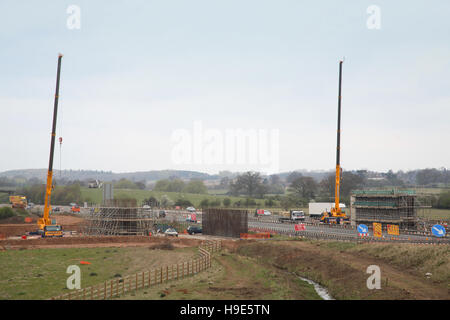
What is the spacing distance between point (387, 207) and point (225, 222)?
25.9m

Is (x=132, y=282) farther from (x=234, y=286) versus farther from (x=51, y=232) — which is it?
(x=51, y=232)

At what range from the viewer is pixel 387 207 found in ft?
221

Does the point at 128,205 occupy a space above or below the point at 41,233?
above

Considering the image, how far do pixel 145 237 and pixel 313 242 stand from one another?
23254 millimetres

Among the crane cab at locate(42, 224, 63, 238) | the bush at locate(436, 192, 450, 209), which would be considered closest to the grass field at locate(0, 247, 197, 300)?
the crane cab at locate(42, 224, 63, 238)

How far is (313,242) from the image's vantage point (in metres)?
49.5

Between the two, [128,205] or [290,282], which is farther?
[128,205]

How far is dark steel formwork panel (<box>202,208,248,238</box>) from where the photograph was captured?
2311 inches

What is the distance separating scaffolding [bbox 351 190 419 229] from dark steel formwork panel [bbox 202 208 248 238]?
2390 centimetres

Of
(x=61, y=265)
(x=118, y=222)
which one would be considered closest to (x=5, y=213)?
(x=118, y=222)

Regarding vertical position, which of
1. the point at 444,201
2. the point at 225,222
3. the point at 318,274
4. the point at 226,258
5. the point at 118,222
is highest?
the point at 444,201
